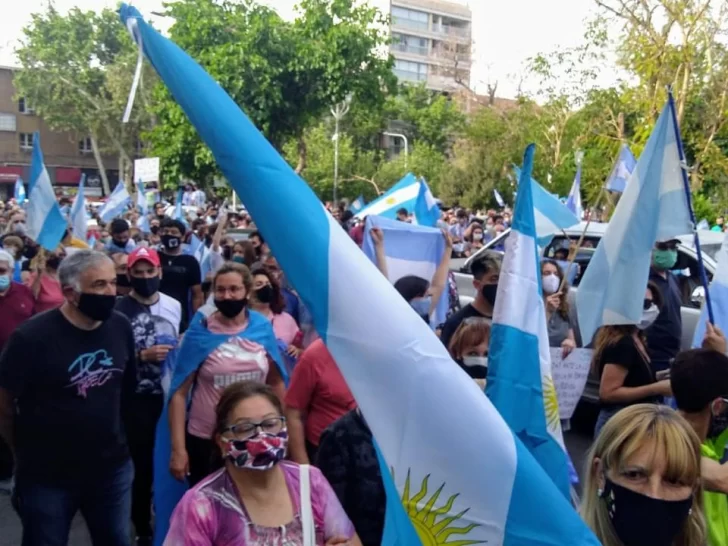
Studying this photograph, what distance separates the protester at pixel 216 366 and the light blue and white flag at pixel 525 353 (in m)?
1.54

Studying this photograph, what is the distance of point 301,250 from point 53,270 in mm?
5171

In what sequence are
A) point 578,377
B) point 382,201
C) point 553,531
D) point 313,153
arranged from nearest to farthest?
point 553,531 < point 578,377 < point 382,201 < point 313,153

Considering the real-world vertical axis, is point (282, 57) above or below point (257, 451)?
above

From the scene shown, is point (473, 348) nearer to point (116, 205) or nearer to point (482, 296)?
point (482, 296)

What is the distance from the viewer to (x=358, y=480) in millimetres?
3055

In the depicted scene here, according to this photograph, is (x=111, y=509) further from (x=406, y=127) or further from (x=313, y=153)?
(x=406, y=127)

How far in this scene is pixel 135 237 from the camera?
11.2 m

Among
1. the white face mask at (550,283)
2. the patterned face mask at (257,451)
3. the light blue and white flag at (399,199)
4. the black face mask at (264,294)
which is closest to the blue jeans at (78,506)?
the patterned face mask at (257,451)

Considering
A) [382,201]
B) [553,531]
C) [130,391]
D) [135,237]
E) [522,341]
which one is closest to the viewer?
[553,531]

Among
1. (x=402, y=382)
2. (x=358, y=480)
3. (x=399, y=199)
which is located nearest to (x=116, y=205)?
(x=399, y=199)

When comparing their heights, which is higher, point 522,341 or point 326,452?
point 522,341

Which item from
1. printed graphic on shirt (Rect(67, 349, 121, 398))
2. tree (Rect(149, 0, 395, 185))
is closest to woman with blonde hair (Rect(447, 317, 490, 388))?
printed graphic on shirt (Rect(67, 349, 121, 398))

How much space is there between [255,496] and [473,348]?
136 centimetres

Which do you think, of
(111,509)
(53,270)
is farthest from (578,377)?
(53,270)
